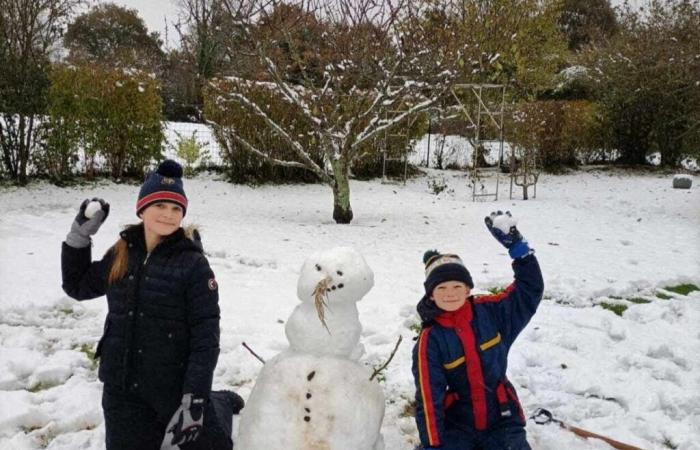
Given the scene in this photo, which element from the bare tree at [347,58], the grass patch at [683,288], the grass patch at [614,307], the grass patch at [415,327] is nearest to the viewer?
the grass patch at [415,327]

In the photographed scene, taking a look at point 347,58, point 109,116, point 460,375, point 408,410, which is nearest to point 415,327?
point 408,410

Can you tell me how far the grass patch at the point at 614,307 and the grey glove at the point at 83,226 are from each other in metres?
4.11

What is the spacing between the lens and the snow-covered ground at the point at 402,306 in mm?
2975

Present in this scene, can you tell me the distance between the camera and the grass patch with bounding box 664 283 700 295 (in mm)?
5355

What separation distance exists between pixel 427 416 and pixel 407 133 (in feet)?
40.5

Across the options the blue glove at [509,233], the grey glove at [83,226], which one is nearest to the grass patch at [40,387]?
the grey glove at [83,226]

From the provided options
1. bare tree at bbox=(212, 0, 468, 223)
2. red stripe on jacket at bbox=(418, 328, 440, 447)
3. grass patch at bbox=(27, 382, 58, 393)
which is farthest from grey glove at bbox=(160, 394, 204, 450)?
bare tree at bbox=(212, 0, 468, 223)

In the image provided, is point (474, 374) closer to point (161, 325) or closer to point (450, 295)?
point (450, 295)

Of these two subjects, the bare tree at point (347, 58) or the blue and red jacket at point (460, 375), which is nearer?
the blue and red jacket at point (460, 375)

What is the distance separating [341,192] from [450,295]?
5.97 m

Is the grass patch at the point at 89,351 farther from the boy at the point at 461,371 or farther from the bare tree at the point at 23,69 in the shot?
the bare tree at the point at 23,69

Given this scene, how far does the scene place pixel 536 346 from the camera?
391cm

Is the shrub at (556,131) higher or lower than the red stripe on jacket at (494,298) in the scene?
higher

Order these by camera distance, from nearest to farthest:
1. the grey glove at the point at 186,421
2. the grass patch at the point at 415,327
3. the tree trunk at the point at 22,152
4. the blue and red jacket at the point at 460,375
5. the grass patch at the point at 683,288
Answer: the grey glove at the point at 186,421 → the blue and red jacket at the point at 460,375 → the grass patch at the point at 415,327 → the grass patch at the point at 683,288 → the tree trunk at the point at 22,152
